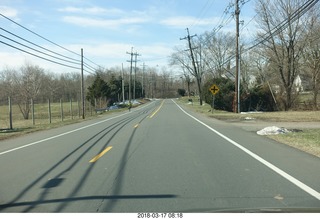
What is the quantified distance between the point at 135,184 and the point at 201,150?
5.20 metres

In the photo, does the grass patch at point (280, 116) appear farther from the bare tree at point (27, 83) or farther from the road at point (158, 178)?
the bare tree at point (27, 83)

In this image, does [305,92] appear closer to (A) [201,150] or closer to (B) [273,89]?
(B) [273,89]

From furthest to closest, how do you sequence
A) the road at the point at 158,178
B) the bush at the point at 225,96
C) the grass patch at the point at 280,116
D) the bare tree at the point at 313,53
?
the bush at the point at 225,96 < the bare tree at the point at 313,53 < the grass patch at the point at 280,116 < the road at the point at 158,178

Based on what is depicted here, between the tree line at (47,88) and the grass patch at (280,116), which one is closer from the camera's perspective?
the grass patch at (280,116)

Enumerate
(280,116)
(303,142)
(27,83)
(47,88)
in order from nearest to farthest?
1. (303,142)
2. (280,116)
3. (27,83)
4. (47,88)

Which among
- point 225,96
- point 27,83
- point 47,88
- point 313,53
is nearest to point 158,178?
point 313,53

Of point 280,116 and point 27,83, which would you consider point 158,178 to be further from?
point 27,83

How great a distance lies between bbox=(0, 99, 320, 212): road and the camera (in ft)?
20.9

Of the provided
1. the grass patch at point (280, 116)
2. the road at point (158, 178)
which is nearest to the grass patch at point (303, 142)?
the road at point (158, 178)

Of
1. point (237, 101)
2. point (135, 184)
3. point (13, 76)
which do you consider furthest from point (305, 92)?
point (135, 184)

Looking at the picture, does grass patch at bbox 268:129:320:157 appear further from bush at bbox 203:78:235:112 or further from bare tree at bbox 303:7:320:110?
bush at bbox 203:78:235:112

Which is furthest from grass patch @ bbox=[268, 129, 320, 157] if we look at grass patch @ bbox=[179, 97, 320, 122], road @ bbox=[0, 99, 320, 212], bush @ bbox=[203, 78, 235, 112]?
bush @ bbox=[203, 78, 235, 112]

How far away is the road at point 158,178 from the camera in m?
6.38

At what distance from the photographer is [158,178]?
8.43m
